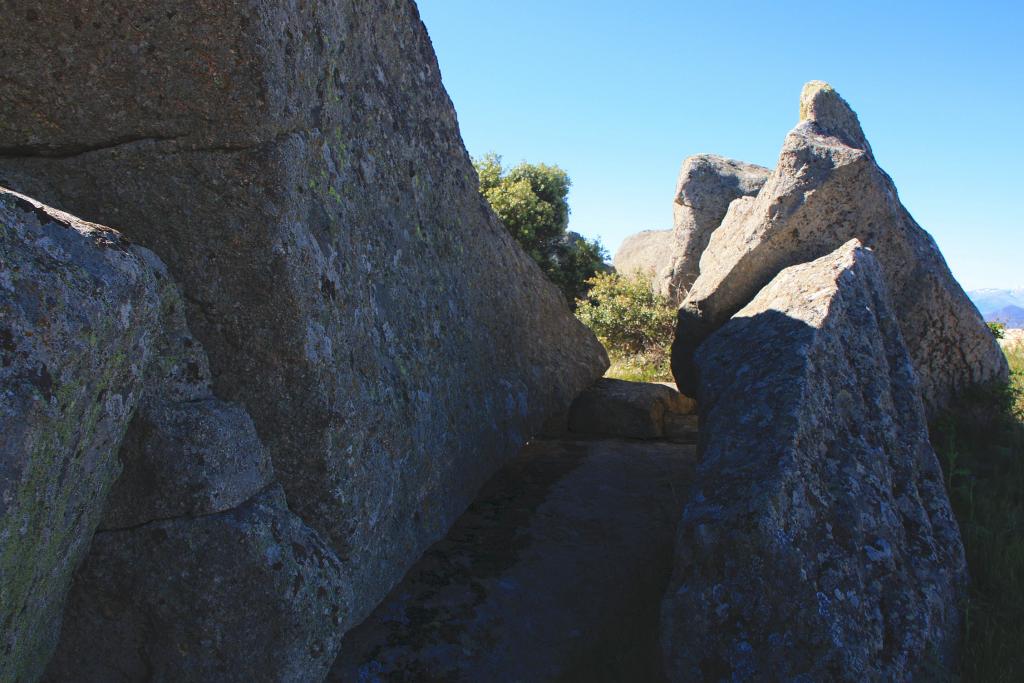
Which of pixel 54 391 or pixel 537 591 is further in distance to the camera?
pixel 537 591

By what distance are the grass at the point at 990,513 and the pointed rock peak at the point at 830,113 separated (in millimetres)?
2930

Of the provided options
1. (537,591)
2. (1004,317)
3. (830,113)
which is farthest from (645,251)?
(537,591)

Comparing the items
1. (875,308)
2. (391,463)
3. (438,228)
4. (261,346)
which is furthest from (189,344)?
(875,308)

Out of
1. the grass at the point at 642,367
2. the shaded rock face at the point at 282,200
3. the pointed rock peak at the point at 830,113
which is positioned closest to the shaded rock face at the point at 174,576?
the shaded rock face at the point at 282,200

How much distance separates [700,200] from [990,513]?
43.4 ft

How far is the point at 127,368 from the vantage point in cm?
309

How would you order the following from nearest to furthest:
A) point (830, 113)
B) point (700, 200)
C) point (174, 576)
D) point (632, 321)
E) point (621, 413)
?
1. point (174, 576)
2. point (621, 413)
3. point (830, 113)
4. point (632, 321)
5. point (700, 200)

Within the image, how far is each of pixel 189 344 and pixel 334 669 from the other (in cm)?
177

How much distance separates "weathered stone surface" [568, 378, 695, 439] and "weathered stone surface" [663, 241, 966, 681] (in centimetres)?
253

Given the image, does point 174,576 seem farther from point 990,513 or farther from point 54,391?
point 990,513

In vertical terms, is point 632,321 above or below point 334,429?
above

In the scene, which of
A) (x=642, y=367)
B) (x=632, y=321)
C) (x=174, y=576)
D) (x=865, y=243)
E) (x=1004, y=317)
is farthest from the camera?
(x=632, y=321)

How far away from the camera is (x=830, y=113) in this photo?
340 inches

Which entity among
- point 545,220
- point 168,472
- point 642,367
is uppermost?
point 545,220
